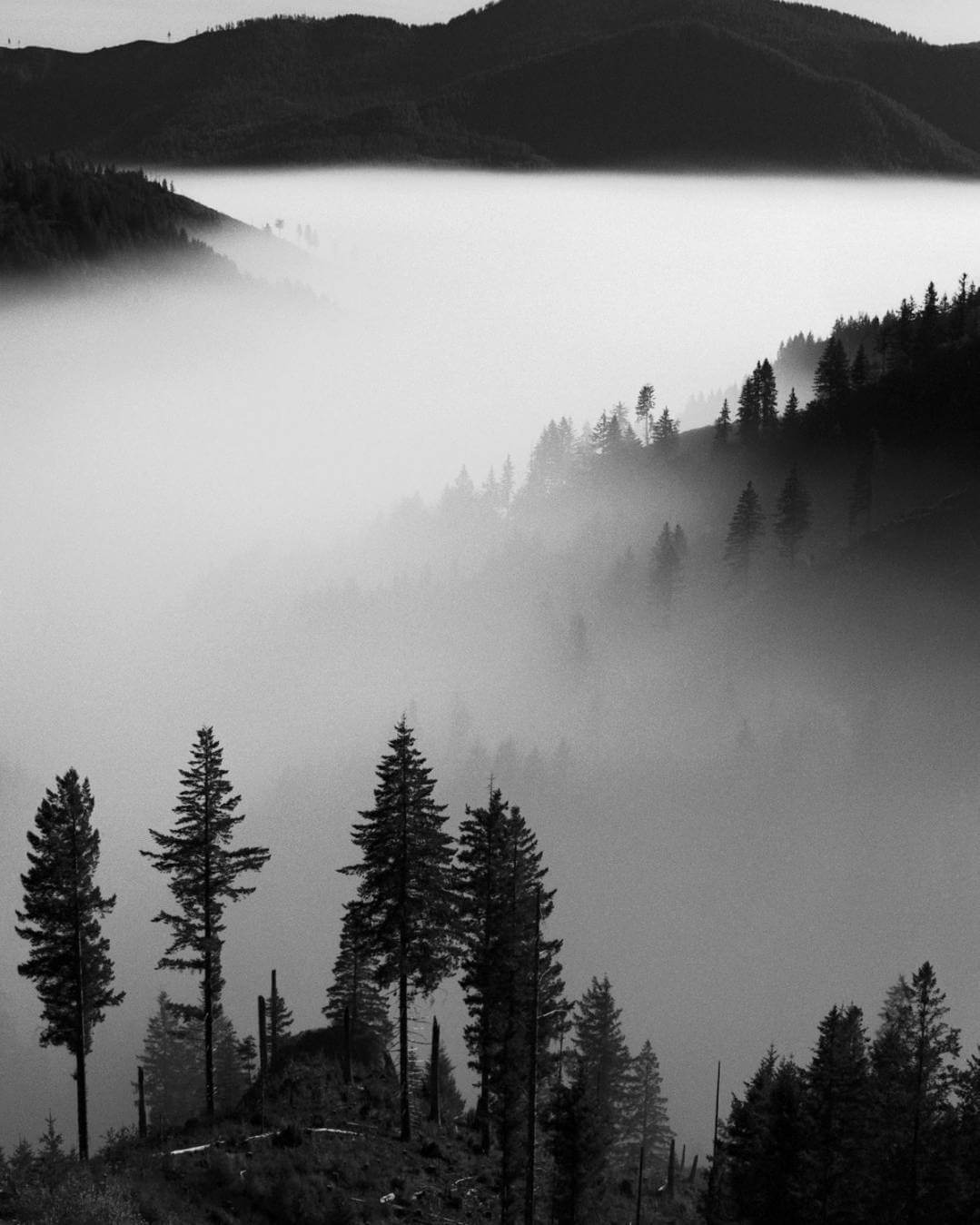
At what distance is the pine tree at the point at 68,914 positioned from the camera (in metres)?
38.0

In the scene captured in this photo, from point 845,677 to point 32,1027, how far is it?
72465 millimetres

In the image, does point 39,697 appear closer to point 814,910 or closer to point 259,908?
point 259,908

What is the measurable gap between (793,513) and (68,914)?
9884 cm

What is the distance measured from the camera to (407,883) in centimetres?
4003

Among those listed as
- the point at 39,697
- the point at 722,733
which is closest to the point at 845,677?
the point at 722,733

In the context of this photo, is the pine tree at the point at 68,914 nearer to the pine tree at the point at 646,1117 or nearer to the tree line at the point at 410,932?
the tree line at the point at 410,932

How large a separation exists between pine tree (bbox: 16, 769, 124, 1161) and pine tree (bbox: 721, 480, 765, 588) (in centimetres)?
9580

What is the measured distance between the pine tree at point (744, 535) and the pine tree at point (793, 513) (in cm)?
234

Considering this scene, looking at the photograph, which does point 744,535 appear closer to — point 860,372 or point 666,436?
point 860,372

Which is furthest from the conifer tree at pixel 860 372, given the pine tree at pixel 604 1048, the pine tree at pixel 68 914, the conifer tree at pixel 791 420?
the pine tree at pixel 68 914

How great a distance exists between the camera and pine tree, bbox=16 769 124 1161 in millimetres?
38031

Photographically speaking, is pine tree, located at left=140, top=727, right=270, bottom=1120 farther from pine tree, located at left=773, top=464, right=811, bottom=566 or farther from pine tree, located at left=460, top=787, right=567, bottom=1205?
pine tree, located at left=773, top=464, right=811, bottom=566

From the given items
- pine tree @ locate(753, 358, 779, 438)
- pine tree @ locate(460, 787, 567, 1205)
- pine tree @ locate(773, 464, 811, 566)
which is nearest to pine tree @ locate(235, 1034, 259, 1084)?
pine tree @ locate(460, 787, 567, 1205)

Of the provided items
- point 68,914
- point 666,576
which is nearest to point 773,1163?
point 68,914
